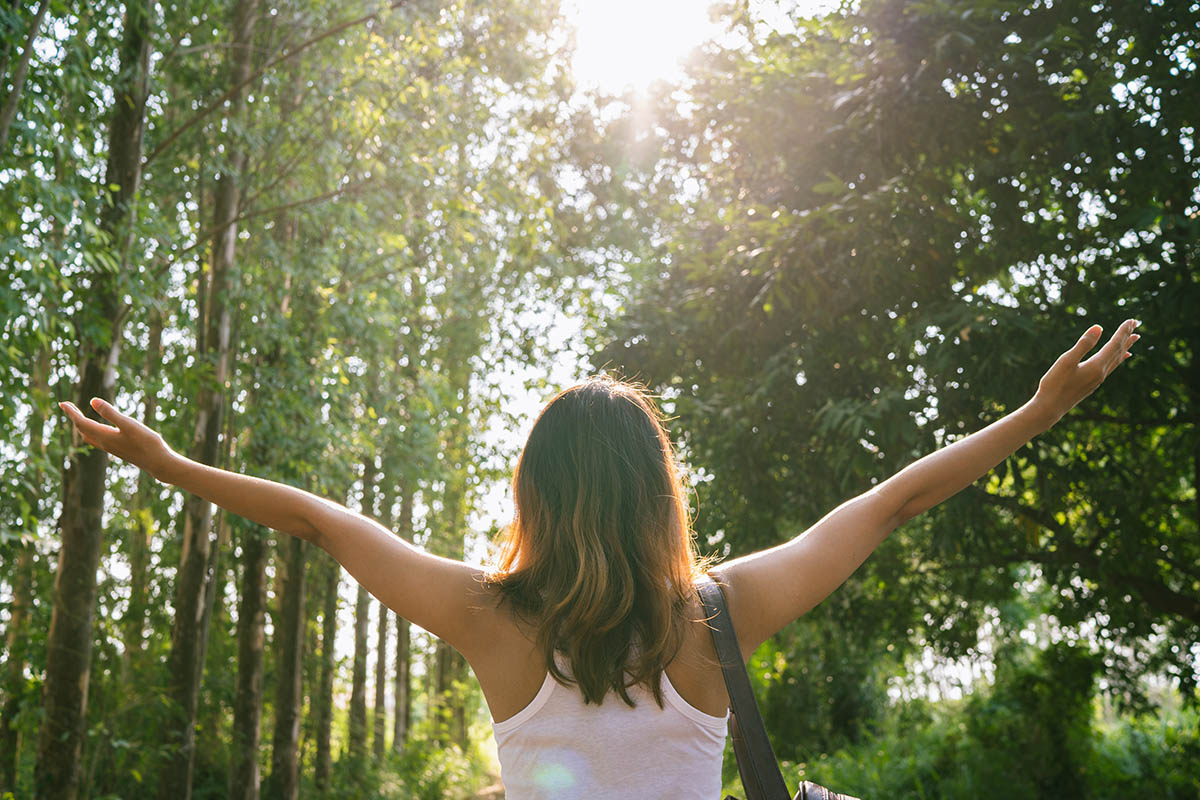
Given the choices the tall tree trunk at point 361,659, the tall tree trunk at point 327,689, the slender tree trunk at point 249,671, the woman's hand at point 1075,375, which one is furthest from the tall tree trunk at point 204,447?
the woman's hand at point 1075,375

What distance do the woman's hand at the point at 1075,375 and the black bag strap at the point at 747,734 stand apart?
2.78 feet

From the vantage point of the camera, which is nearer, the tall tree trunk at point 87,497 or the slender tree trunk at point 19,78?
the slender tree trunk at point 19,78

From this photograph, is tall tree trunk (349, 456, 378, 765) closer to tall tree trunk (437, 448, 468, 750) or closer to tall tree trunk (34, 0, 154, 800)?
tall tree trunk (437, 448, 468, 750)

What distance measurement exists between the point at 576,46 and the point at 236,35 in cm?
508

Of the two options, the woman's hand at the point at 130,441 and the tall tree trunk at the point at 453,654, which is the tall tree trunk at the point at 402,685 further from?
the woman's hand at the point at 130,441

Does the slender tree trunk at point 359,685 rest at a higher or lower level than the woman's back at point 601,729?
higher

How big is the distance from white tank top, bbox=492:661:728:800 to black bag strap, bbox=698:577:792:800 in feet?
0.17

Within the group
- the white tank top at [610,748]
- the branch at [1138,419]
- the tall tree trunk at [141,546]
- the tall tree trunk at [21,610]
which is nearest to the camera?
the white tank top at [610,748]

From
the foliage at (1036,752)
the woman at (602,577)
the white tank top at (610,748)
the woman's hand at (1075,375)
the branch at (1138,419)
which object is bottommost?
the white tank top at (610,748)

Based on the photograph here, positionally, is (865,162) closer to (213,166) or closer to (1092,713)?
(213,166)

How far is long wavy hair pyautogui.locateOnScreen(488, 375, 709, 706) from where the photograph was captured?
1.85 m

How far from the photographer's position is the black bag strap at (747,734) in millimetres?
1815

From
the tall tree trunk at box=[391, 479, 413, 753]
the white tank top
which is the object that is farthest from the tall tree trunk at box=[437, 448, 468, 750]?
the white tank top

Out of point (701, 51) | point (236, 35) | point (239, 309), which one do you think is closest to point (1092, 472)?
point (701, 51)
